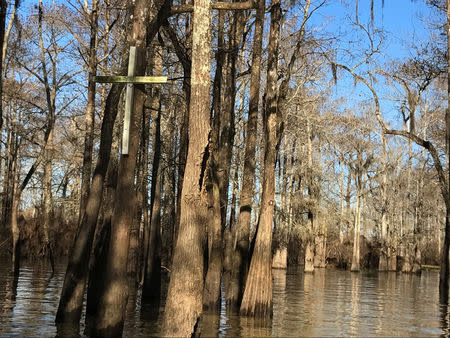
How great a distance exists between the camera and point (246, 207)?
14.6m

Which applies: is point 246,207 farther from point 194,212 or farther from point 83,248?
point 194,212

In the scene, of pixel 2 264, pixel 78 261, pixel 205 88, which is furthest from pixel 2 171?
pixel 205 88

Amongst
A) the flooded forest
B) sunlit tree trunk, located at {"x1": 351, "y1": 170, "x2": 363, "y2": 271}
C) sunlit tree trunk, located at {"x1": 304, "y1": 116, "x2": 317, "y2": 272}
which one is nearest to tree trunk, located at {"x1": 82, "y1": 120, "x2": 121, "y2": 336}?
the flooded forest

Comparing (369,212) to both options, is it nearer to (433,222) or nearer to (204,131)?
(433,222)

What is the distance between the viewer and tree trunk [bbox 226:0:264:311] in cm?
1391

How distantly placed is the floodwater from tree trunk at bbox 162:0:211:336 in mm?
353

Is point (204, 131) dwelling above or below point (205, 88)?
below

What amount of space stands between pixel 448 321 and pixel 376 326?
7.79 feet

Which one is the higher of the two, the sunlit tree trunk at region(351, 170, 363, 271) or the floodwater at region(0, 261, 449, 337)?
the sunlit tree trunk at region(351, 170, 363, 271)

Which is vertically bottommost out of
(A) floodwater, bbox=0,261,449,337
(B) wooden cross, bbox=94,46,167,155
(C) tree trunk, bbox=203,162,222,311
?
(A) floodwater, bbox=0,261,449,337

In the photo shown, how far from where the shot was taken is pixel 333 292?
69.8 feet

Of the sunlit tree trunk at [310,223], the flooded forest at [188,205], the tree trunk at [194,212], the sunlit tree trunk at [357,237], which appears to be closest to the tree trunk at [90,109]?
the flooded forest at [188,205]

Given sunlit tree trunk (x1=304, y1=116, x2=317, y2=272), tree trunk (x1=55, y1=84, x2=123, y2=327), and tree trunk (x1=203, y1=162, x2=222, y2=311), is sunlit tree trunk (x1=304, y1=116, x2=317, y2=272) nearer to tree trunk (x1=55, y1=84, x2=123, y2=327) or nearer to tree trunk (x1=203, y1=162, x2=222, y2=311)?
tree trunk (x1=203, y1=162, x2=222, y2=311)

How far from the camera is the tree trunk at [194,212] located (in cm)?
694
